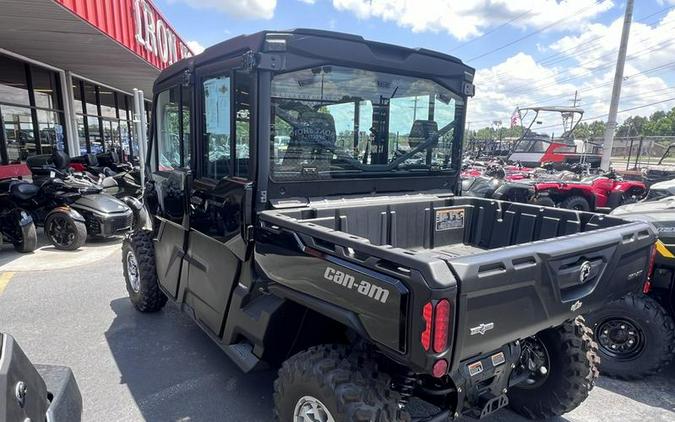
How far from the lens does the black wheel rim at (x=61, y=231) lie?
713cm

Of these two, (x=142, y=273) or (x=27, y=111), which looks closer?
(x=142, y=273)

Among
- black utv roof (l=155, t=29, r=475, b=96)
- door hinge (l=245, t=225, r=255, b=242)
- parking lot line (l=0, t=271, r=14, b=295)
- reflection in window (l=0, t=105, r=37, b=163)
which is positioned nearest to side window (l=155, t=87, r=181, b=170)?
black utv roof (l=155, t=29, r=475, b=96)

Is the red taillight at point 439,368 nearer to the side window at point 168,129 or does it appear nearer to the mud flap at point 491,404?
the mud flap at point 491,404

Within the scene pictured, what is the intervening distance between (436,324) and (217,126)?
7.07 feet

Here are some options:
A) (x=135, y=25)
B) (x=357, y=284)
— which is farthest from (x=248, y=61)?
(x=135, y=25)

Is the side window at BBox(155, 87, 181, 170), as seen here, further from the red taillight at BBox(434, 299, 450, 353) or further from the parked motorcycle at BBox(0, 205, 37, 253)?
the parked motorcycle at BBox(0, 205, 37, 253)

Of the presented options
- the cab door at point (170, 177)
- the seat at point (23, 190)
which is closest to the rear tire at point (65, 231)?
the seat at point (23, 190)

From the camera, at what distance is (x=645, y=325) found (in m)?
3.45

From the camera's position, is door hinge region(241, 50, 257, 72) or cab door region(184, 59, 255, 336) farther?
cab door region(184, 59, 255, 336)

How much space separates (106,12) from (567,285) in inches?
319

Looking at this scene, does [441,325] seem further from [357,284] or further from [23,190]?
[23,190]

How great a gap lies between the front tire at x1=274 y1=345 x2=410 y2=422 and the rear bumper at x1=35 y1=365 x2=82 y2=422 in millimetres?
980

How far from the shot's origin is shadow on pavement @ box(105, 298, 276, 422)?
119 inches

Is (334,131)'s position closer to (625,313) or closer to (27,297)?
(625,313)
